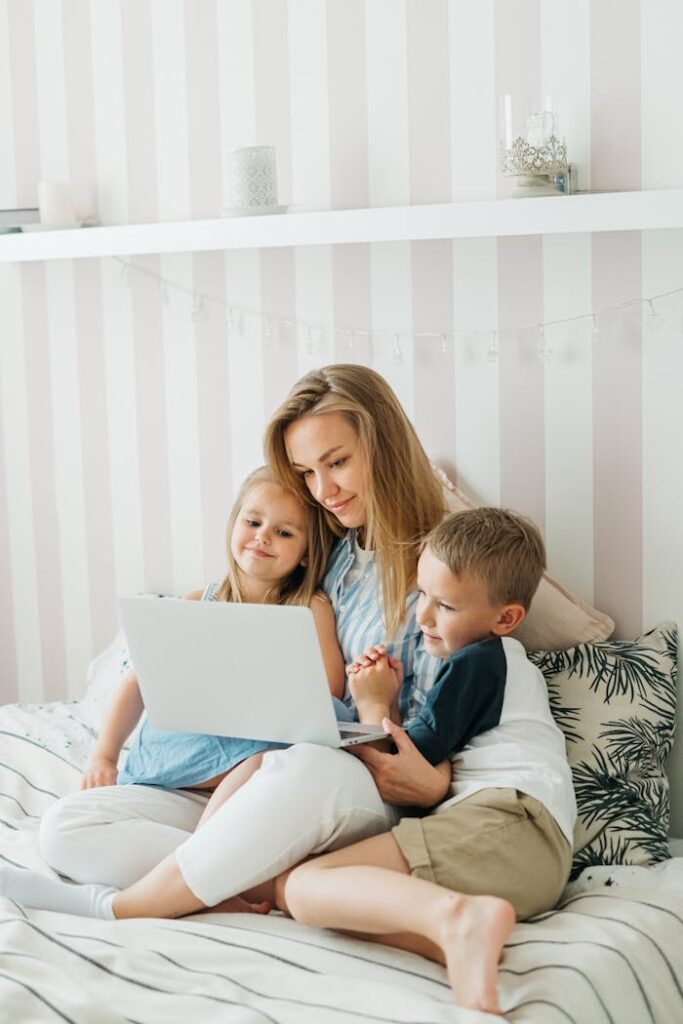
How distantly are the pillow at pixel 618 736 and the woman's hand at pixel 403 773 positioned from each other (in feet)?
0.87

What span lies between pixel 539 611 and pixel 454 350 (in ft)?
1.57

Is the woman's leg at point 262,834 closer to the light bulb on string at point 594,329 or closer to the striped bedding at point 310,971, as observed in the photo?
the striped bedding at point 310,971

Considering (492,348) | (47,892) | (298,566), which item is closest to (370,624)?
(298,566)

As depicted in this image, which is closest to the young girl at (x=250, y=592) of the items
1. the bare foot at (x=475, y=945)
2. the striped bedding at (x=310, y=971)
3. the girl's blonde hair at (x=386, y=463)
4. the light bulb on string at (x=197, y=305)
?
the girl's blonde hair at (x=386, y=463)

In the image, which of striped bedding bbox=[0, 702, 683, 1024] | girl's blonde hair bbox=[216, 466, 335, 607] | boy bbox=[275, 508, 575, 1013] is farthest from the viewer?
girl's blonde hair bbox=[216, 466, 335, 607]

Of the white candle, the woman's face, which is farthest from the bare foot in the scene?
the white candle

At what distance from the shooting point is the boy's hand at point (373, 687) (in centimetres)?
195

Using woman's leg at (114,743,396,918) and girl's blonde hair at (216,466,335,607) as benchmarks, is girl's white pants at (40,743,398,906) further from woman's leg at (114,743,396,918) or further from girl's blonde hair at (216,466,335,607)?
girl's blonde hair at (216,466,335,607)

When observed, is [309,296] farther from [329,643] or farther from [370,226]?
[329,643]

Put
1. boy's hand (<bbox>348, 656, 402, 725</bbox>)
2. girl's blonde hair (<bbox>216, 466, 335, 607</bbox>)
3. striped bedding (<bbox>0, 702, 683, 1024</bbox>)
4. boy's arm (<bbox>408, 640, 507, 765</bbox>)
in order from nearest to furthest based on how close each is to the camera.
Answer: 1. striped bedding (<bbox>0, 702, 683, 1024</bbox>)
2. boy's arm (<bbox>408, 640, 507, 765</bbox>)
3. boy's hand (<bbox>348, 656, 402, 725</bbox>)
4. girl's blonde hair (<bbox>216, 466, 335, 607</bbox>)

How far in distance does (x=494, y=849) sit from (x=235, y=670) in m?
0.42

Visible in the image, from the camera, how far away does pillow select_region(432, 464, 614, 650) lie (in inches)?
84.3

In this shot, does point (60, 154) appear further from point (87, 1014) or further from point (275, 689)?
point (87, 1014)

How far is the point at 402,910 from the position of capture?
1580 millimetres
